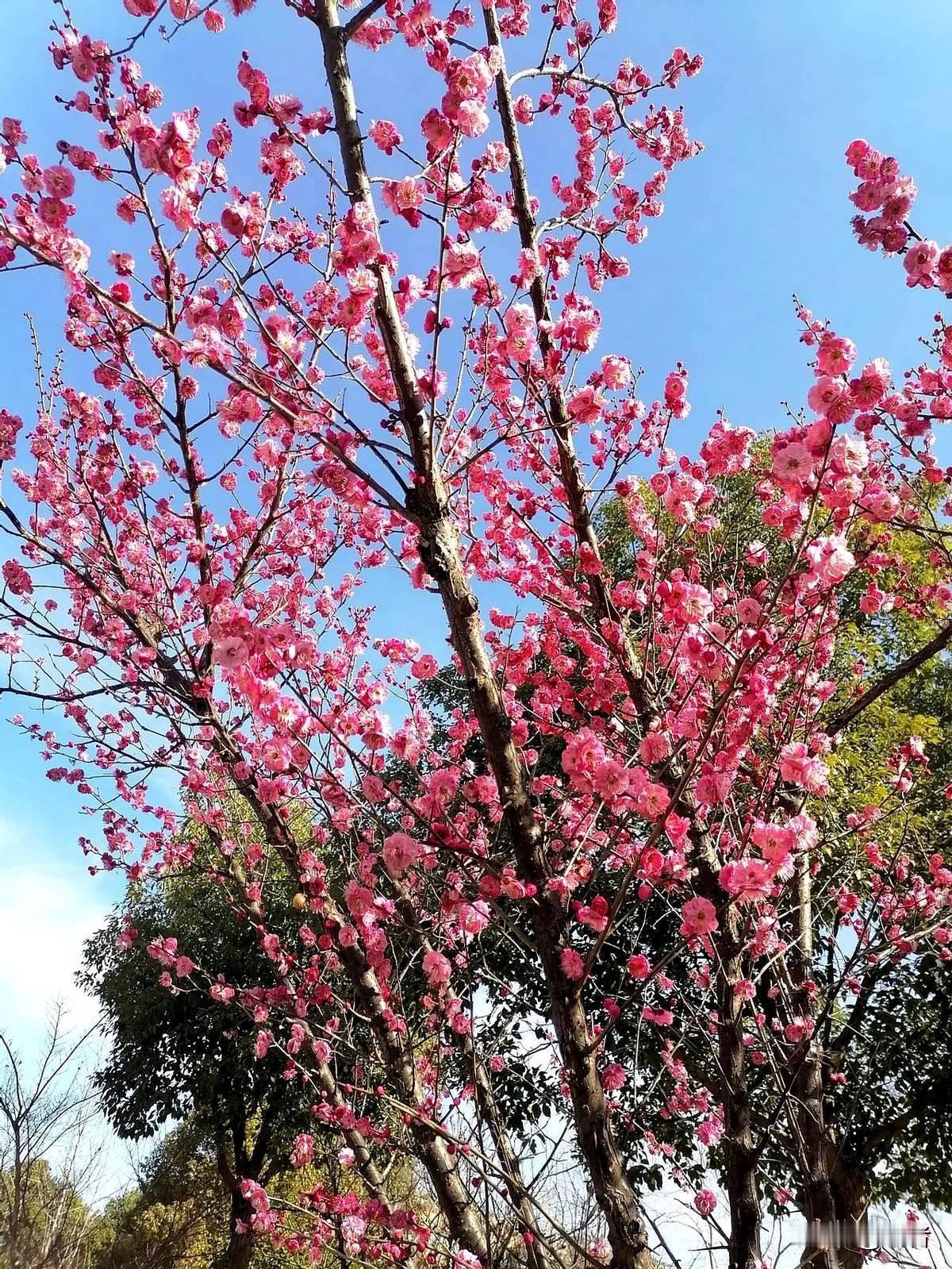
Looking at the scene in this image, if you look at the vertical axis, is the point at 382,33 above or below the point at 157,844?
above

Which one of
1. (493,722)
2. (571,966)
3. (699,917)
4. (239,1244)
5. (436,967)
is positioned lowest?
(239,1244)

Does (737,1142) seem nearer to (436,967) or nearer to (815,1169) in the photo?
(436,967)

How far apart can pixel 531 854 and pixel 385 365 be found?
2.24 meters

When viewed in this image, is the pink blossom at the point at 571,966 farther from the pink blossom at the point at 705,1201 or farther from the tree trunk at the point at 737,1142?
the pink blossom at the point at 705,1201

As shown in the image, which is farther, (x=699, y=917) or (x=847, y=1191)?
(x=847, y=1191)

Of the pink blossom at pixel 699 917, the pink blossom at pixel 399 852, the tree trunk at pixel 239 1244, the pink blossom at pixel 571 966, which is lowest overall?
the tree trunk at pixel 239 1244

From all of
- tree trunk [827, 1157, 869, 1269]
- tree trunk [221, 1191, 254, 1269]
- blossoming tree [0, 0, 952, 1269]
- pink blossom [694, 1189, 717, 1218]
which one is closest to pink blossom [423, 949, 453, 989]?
blossoming tree [0, 0, 952, 1269]

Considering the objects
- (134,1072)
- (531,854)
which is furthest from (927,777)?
(134,1072)

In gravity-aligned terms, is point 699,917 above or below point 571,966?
above

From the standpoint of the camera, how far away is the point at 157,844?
6.20 m

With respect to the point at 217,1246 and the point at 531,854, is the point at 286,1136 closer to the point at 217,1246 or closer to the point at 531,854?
the point at 217,1246

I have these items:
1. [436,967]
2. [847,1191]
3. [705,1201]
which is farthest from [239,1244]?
[436,967]

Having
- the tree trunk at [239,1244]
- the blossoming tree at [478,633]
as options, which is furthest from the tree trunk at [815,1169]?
the tree trunk at [239,1244]

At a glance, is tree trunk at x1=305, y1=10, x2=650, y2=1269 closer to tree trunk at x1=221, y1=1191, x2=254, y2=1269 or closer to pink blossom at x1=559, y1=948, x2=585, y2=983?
pink blossom at x1=559, y1=948, x2=585, y2=983
